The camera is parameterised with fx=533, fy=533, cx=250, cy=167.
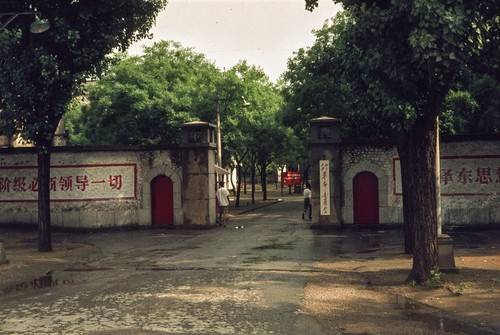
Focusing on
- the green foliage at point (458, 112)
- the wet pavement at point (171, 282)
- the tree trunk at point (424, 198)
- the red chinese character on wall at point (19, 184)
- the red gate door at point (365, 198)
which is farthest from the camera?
the green foliage at point (458, 112)

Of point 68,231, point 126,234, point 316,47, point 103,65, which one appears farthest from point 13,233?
point 316,47

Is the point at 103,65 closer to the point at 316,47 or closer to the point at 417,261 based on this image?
the point at 417,261

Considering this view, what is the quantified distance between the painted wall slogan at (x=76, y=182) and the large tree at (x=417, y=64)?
12.8m

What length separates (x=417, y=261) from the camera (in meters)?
9.65

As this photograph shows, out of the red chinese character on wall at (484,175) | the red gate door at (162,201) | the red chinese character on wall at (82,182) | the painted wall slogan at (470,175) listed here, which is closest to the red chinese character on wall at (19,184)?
the red chinese character on wall at (82,182)

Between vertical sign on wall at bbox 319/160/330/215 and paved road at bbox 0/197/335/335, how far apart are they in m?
3.88

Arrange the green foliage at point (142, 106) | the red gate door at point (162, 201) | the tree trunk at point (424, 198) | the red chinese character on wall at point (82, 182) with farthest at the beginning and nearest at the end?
the green foliage at point (142, 106) → the red gate door at point (162, 201) → the red chinese character on wall at point (82, 182) → the tree trunk at point (424, 198)

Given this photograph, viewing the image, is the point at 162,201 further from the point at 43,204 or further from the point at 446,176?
the point at 446,176

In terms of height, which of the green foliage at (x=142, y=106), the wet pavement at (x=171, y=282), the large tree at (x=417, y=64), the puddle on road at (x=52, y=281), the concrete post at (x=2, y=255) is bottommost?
the puddle on road at (x=52, y=281)

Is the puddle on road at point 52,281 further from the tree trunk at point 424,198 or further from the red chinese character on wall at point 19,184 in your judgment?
the red chinese character on wall at point 19,184

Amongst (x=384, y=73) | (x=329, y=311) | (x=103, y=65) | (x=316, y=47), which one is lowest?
(x=329, y=311)

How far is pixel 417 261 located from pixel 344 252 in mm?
4649

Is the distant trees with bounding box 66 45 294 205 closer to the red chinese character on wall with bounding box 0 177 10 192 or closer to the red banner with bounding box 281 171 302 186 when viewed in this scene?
the red chinese character on wall with bounding box 0 177 10 192

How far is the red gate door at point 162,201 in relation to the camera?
69.4 feet
